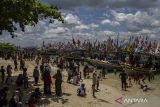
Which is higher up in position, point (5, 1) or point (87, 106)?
point (5, 1)

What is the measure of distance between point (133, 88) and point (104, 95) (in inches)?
314

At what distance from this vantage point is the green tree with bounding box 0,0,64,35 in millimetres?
23922

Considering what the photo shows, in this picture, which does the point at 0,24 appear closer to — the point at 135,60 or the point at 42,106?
the point at 42,106

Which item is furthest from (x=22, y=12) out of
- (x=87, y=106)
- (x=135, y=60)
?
(x=135, y=60)

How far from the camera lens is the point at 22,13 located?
24438 mm

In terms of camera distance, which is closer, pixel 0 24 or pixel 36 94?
pixel 36 94

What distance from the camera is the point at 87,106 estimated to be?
24828 mm

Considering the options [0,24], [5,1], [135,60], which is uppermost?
[5,1]

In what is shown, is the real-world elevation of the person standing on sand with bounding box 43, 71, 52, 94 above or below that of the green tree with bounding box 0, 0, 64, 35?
below

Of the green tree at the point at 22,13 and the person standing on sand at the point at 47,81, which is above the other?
the green tree at the point at 22,13

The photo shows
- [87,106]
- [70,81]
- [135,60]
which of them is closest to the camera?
[87,106]

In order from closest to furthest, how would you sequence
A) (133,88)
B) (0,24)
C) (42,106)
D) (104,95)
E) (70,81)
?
(42,106) < (0,24) < (104,95) < (70,81) < (133,88)

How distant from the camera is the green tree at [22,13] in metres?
23.9

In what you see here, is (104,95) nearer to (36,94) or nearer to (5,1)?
(36,94)
